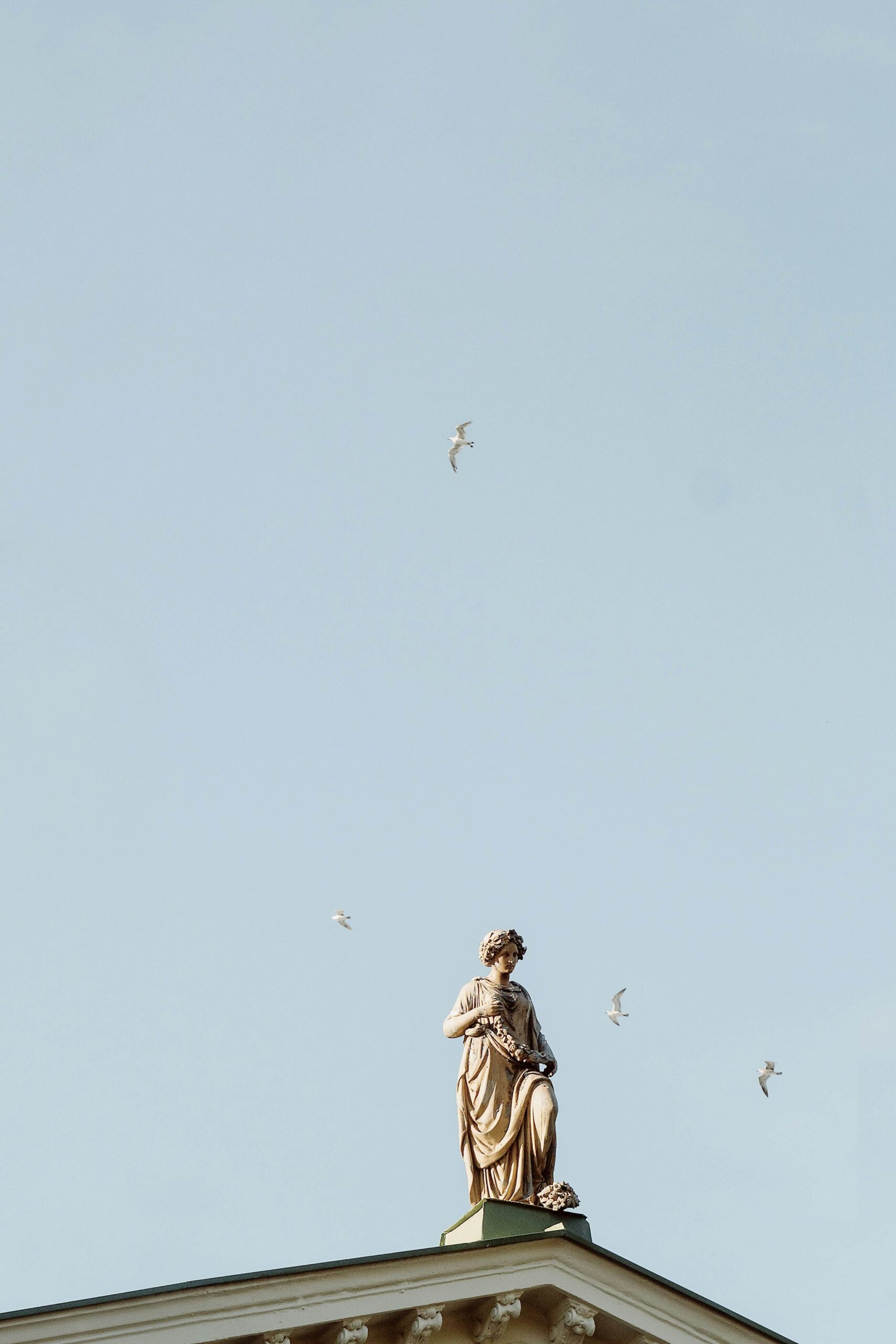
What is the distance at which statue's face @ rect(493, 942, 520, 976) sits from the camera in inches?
837

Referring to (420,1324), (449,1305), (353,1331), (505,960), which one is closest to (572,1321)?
(449,1305)

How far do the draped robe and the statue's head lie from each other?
0.49 m

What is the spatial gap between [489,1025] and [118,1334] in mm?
5648

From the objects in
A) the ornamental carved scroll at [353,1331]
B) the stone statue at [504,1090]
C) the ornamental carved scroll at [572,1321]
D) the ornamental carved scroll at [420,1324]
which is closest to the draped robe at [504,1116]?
the stone statue at [504,1090]

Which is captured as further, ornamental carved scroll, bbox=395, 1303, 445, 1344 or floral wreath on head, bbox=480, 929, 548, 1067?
floral wreath on head, bbox=480, 929, 548, 1067

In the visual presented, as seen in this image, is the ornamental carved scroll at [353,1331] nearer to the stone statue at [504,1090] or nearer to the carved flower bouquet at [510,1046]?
the stone statue at [504,1090]

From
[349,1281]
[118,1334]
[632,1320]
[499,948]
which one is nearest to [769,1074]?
[499,948]

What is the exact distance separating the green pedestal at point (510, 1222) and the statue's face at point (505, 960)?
293 cm

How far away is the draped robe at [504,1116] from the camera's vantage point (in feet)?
64.5

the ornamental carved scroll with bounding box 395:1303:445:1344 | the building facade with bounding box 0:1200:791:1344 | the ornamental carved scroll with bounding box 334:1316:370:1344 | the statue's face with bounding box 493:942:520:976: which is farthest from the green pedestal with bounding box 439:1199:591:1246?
the statue's face with bounding box 493:942:520:976

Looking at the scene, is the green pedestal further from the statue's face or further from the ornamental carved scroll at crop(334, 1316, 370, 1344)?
the statue's face

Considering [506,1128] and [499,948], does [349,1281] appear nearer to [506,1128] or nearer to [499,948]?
[506,1128]

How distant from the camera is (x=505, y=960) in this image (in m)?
21.3

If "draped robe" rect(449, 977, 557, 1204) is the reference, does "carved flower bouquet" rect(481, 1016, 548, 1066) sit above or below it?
above
